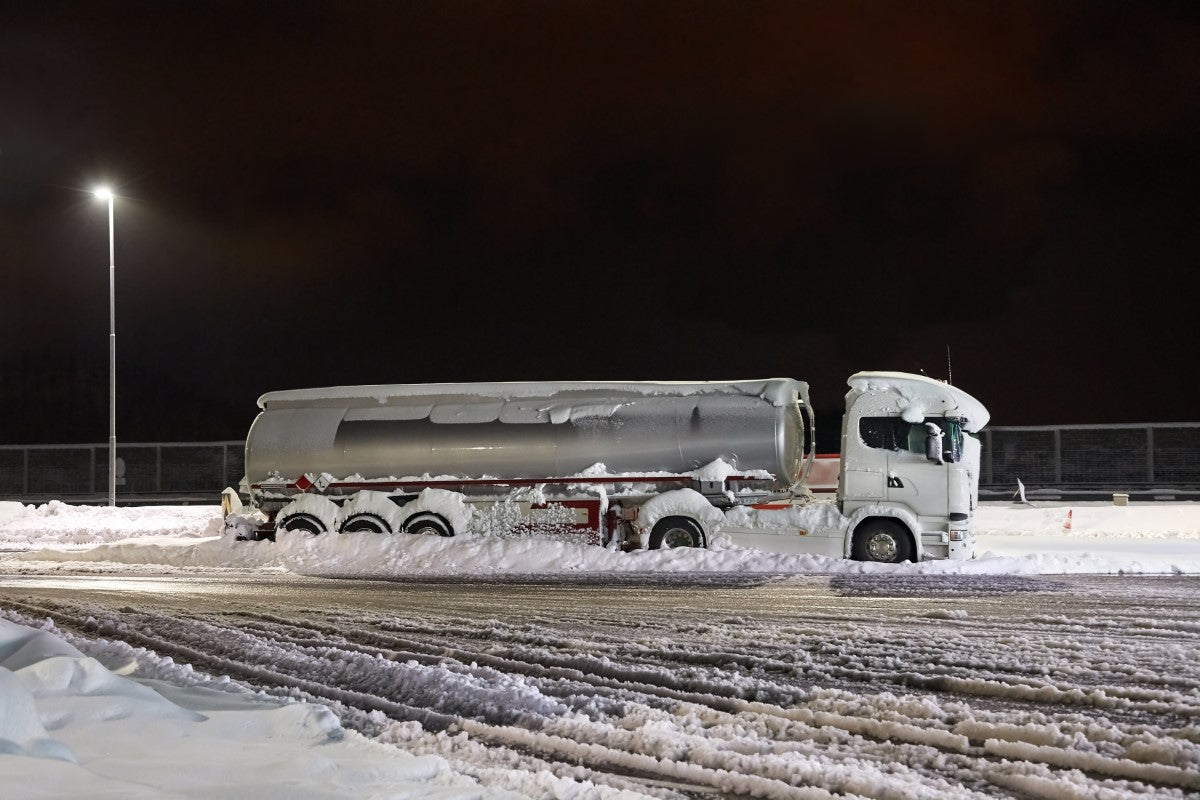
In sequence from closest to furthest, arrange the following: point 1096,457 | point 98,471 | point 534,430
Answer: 1. point 534,430
2. point 1096,457
3. point 98,471

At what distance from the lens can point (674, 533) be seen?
16781 millimetres

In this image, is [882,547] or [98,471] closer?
[882,547]

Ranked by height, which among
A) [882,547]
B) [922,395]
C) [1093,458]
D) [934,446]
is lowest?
[882,547]

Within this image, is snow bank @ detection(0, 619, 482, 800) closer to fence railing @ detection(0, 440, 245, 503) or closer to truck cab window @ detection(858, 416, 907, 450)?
truck cab window @ detection(858, 416, 907, 450)

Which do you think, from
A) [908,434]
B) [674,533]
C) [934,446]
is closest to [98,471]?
[674,533]

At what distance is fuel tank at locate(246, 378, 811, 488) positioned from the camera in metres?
17.0

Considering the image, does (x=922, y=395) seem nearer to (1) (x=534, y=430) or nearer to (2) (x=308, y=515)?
(1) (x=534, y=430)

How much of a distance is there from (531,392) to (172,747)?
1269 centimetres

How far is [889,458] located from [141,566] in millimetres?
12431

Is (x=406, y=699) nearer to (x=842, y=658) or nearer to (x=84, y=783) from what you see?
(x=84, y=783)

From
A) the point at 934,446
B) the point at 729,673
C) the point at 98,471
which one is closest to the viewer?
the point at 729,673

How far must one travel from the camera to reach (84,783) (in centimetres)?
489

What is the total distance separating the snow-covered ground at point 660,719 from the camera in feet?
17.2

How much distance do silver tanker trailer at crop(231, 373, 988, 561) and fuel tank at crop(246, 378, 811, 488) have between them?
25 millimetres
